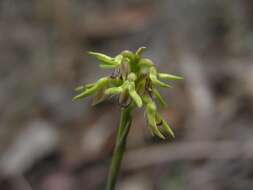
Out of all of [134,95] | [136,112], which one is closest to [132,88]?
[134,95]

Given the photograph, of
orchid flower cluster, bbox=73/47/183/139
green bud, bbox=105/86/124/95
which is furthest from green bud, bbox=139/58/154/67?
green bud, bbox=105/86/124/95

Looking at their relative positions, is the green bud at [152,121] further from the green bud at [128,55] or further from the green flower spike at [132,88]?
the green bud at [128,55]

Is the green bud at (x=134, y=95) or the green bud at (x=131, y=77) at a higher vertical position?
the green bud at (x=131, y=77)

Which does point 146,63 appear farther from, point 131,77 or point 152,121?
point 152,121

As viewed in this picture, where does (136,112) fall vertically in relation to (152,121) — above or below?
below

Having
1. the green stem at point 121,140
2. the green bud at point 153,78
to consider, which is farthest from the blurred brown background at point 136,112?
the green bud at point 153,78

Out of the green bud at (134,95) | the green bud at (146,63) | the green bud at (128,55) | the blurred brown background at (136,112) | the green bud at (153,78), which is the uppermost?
the green bud at (128,55)
